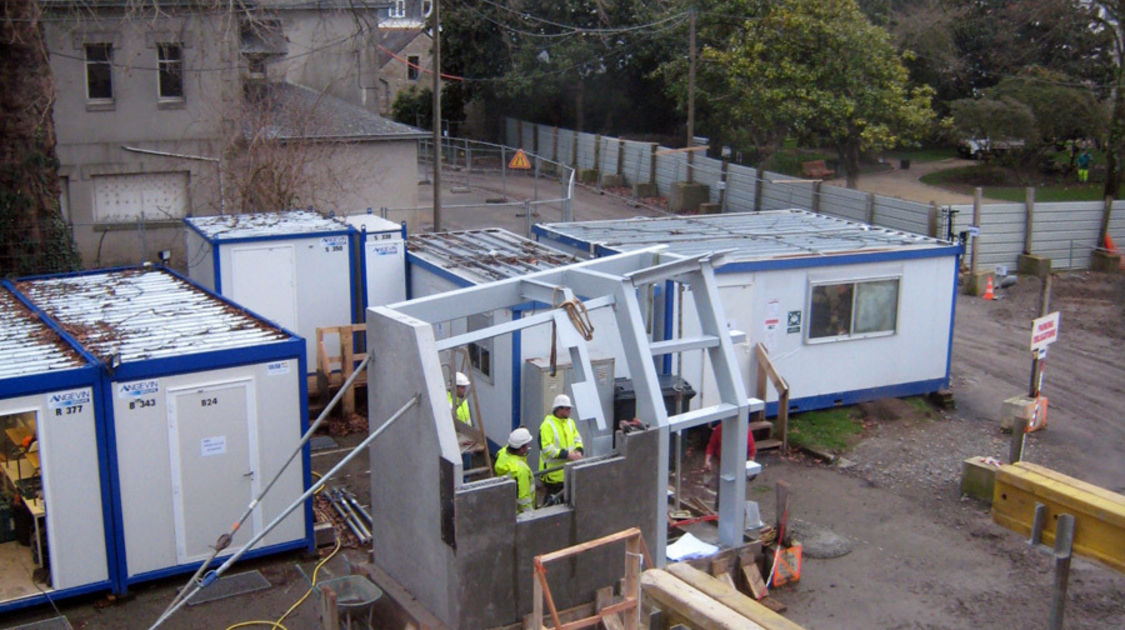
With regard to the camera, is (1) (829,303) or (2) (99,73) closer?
(1) (829,303)

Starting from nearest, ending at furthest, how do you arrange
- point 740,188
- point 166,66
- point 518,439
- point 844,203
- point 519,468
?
point 519,468
point 518,439
point 166,66
point 844,203
point 740,188

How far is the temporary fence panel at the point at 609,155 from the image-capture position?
133 feet

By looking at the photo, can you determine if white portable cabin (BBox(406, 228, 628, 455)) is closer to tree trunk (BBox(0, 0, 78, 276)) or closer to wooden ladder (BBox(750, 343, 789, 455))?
wooden ladder (BBox(750, 343, 789, 455))

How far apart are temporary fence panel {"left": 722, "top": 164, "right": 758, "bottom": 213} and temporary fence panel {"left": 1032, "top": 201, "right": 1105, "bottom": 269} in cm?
856

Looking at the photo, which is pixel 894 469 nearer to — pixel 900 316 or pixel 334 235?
pixel 900 316

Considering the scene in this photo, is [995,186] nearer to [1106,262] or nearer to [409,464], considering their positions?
[1106,262]

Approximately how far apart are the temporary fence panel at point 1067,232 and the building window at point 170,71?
21327 mm

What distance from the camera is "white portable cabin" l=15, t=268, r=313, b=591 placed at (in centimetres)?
1041

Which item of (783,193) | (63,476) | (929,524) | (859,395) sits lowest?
(929,524)

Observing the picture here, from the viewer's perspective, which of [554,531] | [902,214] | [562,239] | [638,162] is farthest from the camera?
[638,162]

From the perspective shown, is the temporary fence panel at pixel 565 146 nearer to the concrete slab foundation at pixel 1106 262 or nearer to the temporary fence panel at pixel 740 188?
the temporary fence panel at pixel 740 188

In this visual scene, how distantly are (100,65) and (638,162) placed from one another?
19.2 meters

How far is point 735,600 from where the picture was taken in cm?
702

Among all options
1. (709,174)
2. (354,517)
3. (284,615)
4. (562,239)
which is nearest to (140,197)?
(562,239)
